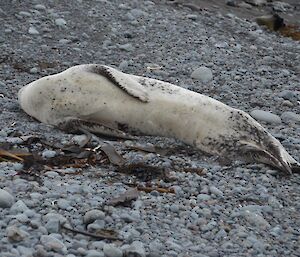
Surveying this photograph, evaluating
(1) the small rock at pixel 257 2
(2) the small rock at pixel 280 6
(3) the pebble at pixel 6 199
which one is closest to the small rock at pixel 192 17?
(1) the small rock at pixel 257 2

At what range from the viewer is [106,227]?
12.4ft

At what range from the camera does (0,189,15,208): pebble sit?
377cm

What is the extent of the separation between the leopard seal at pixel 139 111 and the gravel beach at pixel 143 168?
106mm

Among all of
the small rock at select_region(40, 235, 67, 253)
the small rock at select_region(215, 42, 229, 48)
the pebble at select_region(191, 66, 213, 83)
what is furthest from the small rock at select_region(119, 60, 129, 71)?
the small rock at select_region(40, 235, 67, 253)

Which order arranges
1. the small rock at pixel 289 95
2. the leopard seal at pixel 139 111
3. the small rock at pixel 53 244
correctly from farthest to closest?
the small rock at pixel 289 95 < the leopard seal at pixel 139 111 < the small rock at pixel 53 244

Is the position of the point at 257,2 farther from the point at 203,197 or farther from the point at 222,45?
the point at 203,197

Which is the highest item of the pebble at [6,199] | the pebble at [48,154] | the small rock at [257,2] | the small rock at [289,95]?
the pebble at [6,199]

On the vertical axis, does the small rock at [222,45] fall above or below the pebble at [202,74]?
below

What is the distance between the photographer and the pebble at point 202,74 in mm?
7469

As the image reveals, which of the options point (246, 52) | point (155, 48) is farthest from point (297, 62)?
point (155, 48)

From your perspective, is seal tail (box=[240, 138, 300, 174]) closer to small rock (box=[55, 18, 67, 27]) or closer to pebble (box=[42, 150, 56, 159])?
pebble (box=[42, 150, 56, 159])

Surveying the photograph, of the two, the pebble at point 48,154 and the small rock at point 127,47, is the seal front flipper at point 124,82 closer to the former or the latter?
the pebble at point 48,154

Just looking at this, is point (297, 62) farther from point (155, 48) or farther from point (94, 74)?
point (94, 74)

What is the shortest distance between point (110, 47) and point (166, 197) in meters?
4.05
